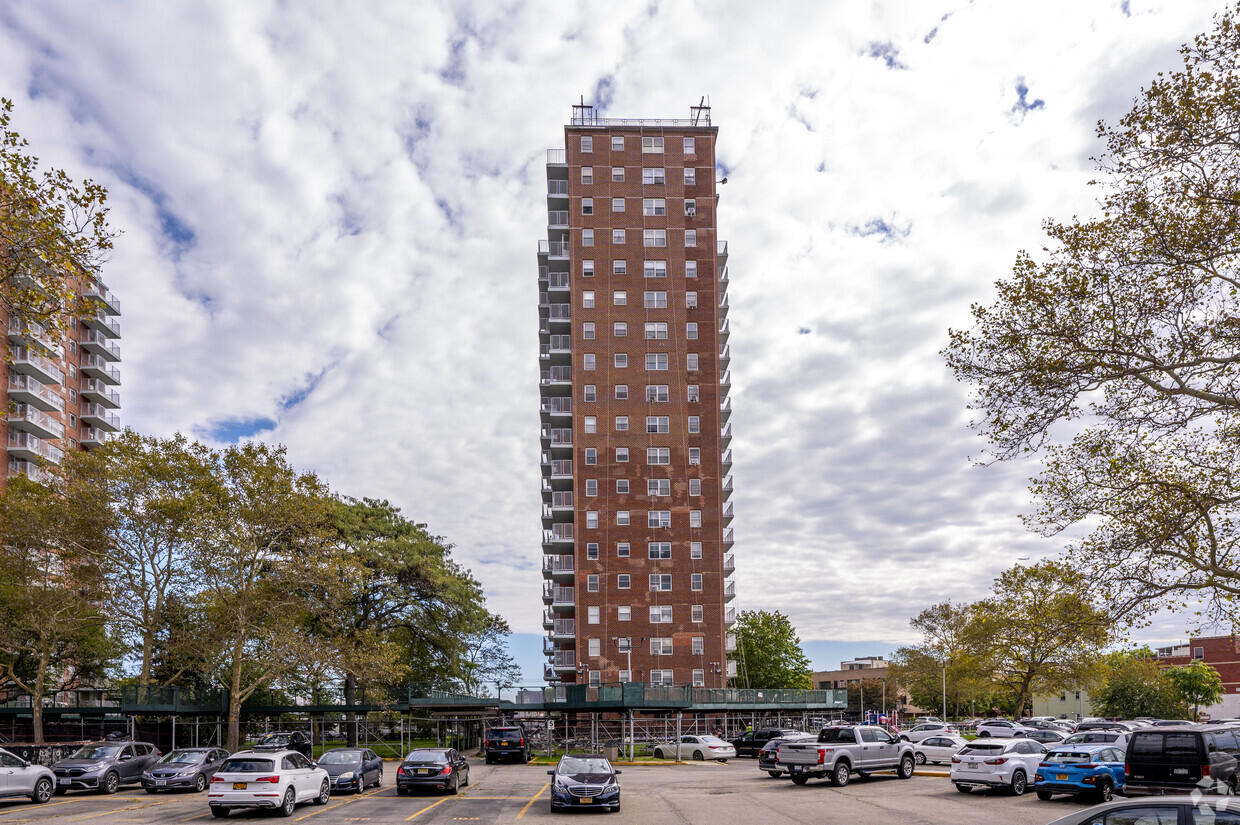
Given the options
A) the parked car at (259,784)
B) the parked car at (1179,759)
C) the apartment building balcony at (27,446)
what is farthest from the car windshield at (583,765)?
the apartment building balcony at (27,446)

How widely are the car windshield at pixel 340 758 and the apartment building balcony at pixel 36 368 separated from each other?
65943 millimetres

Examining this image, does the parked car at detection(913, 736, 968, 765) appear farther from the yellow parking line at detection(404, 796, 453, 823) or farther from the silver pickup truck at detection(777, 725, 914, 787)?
the yellow parking line at detection(404, 796, 453, 823)

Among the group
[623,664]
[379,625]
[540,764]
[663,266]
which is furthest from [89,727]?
[663,266]

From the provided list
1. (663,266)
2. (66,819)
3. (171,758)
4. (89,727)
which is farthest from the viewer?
(663,266)

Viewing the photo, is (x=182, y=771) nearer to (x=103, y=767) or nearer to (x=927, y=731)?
(x=103, y=767)

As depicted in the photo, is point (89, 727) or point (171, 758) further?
point (89, 727)

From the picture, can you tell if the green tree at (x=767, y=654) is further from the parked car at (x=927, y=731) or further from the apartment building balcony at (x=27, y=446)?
the apartment building balcony at (x=27, y=446)

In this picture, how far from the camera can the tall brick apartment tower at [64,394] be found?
82.7m

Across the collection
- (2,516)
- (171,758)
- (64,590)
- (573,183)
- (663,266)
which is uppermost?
(573,183)

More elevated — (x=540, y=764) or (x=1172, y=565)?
(x=1172, y=565)

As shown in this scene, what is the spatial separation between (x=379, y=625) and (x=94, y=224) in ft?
160

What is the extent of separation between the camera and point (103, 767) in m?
31.9

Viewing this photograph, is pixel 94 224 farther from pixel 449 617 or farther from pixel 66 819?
pixel 449 617

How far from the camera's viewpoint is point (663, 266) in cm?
8294
